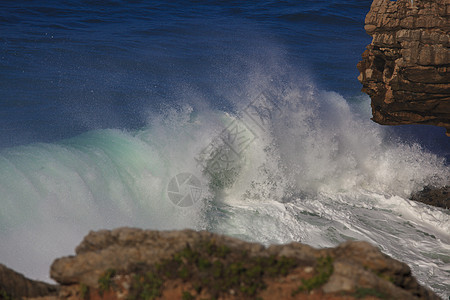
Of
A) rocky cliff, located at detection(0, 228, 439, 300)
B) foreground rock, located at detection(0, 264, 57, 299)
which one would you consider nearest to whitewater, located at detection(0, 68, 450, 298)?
foreground rock, located at detection(0, 264, 57, 299)

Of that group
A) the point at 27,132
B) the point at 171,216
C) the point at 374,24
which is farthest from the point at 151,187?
the point at 374,24

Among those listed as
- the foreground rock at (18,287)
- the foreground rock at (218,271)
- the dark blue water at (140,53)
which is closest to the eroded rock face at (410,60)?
the foreground rock at (218,271)

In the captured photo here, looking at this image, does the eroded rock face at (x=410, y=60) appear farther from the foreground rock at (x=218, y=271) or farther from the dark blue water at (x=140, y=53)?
the dark blue water at (x=140, y=53)

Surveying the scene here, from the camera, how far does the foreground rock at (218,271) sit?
12.4 ft

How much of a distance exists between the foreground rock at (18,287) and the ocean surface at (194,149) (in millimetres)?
3391

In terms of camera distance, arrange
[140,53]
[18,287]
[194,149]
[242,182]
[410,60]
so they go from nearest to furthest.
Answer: [18,287] < [410,60] < [242,182] < [194,149] < [140,53]

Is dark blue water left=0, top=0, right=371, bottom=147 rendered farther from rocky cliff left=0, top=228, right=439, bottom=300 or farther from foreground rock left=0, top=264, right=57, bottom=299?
rocky cliff left=0, top=228, right=439, bottom=300

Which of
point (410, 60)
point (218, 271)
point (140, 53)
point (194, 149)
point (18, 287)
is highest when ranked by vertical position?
point (410, 60)

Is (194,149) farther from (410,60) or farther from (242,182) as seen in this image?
(410,60)

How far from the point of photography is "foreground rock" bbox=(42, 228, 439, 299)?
3.79m

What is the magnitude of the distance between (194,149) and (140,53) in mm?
8447

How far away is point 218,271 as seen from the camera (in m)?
3.88

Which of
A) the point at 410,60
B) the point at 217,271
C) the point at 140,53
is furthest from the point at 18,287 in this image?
the point at 140,53

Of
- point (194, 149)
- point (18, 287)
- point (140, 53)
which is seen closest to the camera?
point (18, 287)
